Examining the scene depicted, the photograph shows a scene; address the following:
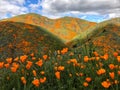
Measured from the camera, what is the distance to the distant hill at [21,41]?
51.0 feet

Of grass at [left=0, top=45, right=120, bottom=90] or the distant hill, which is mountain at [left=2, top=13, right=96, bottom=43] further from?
grass at [left=0, top=45, right=120, bottom=90]

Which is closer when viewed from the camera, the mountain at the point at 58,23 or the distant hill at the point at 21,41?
the distant hill at the point at 21,41

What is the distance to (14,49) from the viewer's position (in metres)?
15.8

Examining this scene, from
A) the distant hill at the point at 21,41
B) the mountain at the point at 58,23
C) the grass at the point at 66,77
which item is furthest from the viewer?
the mountain at the point at 58,23

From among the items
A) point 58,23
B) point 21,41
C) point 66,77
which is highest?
point 66,77

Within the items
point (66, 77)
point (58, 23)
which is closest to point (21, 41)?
point (66, 77)

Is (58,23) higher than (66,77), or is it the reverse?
(66,77)

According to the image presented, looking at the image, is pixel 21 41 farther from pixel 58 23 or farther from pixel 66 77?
pixel 58 23

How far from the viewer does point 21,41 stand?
55.0 ft

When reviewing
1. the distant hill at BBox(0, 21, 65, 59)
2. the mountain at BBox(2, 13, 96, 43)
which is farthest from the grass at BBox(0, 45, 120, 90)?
the mountain at BBox(2, 13, 96, 43)

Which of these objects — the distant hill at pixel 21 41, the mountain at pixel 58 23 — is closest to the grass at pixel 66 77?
the distant hill at pixel 21 41

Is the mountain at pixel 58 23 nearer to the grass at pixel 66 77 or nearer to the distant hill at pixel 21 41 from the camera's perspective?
the distant hill at pixel 21 41

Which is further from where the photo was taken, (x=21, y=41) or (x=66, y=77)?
(x=21, y=41)

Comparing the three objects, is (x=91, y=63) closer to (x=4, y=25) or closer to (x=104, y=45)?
(x=104, y=45)
